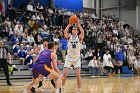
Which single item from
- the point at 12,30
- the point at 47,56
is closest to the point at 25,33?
the point at 12,30

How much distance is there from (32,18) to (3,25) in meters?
3.39

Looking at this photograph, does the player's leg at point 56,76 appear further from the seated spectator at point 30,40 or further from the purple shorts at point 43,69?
the seated spectator at point 30,40

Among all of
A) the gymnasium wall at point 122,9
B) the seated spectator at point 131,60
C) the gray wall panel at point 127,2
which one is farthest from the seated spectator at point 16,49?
the gray wall panel at point 127,2

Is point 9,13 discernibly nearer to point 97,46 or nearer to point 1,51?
point 97,46

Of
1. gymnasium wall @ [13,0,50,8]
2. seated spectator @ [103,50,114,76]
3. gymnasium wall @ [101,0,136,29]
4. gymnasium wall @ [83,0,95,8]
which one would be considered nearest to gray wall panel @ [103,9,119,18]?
Answer: gymnasium wall @ [101,0,136,29]

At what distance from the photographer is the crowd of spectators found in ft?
67.7

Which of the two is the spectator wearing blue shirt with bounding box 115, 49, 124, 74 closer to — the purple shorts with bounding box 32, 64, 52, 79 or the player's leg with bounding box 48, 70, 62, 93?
the player's leg with bounding box 48, 70, 62, 93

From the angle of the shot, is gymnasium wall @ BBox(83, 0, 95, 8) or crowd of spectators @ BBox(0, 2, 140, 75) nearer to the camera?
crowd of spectators @ BBox(0, 2, 140, 75)

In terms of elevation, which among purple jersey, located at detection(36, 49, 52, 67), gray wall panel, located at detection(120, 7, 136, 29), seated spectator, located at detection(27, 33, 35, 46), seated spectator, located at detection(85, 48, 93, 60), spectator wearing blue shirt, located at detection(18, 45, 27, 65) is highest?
gray wall panel, located at detection(120, 7, 136, 29)

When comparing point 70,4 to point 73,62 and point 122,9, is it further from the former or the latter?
point 73,62

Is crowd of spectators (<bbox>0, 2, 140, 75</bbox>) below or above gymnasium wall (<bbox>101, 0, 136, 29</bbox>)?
below

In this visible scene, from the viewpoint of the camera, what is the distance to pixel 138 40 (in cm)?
3250

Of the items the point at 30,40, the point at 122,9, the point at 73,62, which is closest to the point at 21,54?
the point at 30,40

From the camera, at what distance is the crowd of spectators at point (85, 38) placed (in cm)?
2064
